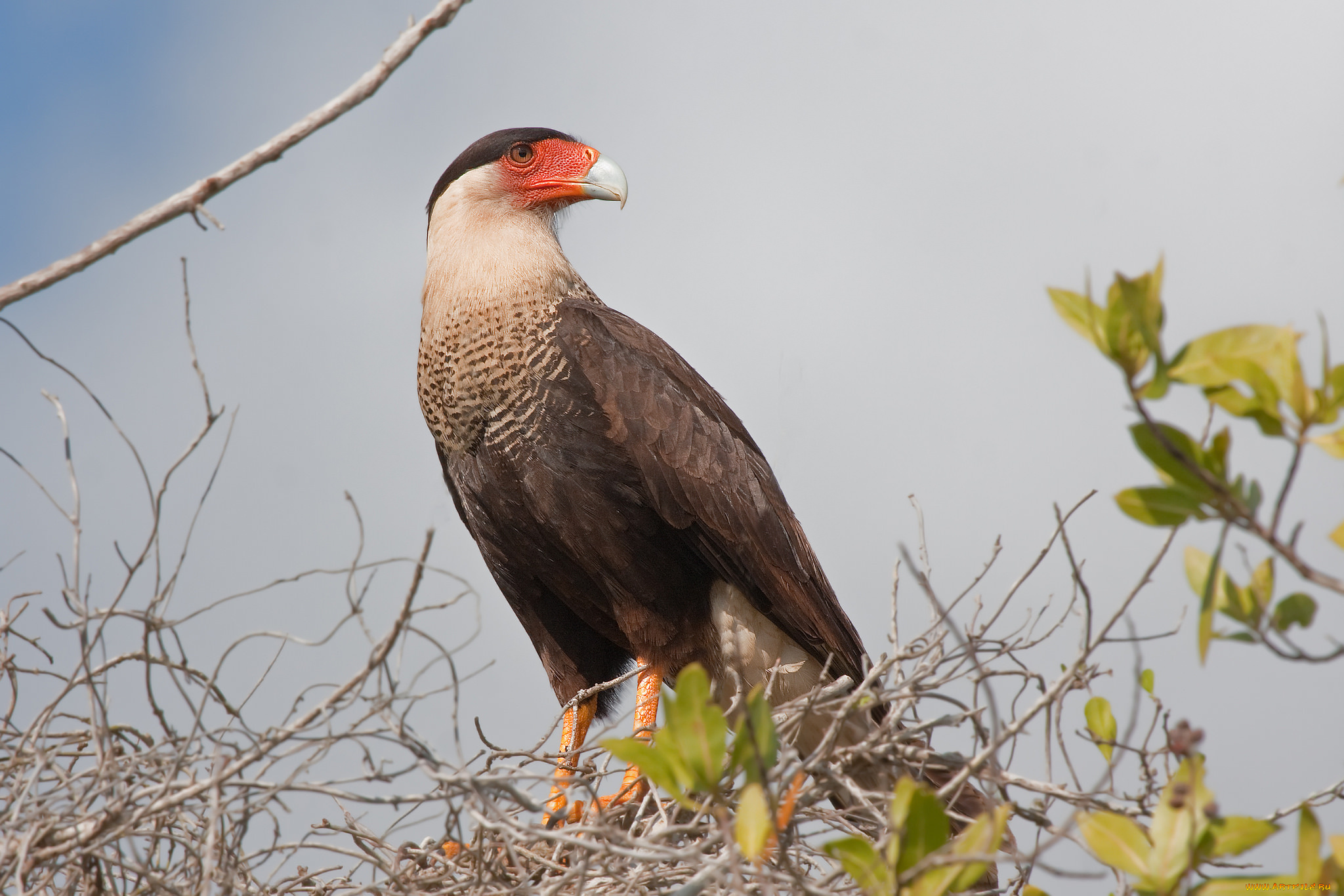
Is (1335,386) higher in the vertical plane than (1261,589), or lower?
higher

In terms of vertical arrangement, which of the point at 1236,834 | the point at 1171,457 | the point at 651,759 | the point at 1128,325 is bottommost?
the point at 1236,834

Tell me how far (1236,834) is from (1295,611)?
326 millimetres

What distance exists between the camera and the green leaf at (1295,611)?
1.45 meters

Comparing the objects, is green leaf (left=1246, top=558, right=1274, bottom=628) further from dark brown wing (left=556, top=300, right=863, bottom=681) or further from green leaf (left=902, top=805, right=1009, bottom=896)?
dark brown wing (left=556, top=300, right=863, bottom=681)

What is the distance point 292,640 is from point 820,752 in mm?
1042

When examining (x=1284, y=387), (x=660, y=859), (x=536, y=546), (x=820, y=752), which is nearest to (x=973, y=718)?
(x=820, y=752)

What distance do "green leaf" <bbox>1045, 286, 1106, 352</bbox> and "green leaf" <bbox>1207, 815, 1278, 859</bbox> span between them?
0.70 meters

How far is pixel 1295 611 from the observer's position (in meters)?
1.45

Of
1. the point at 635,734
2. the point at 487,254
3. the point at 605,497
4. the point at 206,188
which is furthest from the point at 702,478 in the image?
the point at 206,188

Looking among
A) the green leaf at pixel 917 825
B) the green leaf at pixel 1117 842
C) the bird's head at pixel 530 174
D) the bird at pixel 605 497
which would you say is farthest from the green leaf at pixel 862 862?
the bird's head at pixel 530 174

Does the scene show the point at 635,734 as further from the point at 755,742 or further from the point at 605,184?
the point at 605,184

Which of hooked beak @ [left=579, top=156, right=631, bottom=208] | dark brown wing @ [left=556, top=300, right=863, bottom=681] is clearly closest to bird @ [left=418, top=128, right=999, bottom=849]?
dark brown wing @ [left=556, top=300, right=863, bottom=681]

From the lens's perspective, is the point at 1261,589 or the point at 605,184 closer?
the point at 1261,589

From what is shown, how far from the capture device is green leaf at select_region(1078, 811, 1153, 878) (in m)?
1.49
